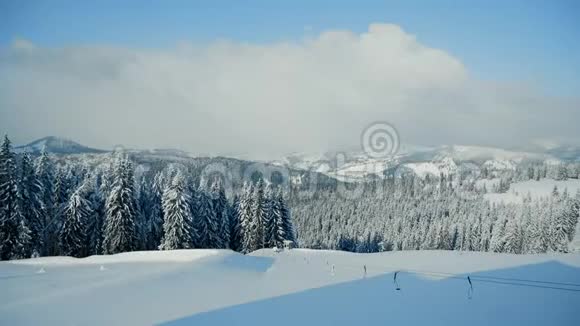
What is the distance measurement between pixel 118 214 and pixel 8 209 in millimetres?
9594

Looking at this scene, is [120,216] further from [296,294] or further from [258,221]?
[296,294]

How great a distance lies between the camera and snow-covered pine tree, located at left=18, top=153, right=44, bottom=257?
127 feet

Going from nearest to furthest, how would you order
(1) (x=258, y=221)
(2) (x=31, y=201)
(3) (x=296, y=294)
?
(3) (x=296, y=294) → (2) (x=31, y=201) → (1) (x=258, y=221)

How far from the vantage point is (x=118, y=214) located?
1585 inches

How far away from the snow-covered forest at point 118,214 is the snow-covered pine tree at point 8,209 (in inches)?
3.1

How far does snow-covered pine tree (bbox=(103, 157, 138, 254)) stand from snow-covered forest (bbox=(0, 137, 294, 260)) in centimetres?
10

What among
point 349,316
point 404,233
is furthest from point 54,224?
point 404,233

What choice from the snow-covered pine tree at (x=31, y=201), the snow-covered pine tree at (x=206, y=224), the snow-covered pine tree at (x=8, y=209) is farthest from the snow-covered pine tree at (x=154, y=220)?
the snow-covered pine tree at (x=8, y=209)

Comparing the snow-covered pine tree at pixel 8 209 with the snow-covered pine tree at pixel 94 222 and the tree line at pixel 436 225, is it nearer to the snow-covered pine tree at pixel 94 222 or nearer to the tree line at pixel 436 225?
the snow-covered pine tree at pixel 94 222

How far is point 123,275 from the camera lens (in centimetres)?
2009

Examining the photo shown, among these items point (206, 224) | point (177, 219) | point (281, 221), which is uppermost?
point (177, 219)

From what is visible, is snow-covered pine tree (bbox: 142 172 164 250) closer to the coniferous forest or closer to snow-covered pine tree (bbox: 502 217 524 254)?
the coniferous forest

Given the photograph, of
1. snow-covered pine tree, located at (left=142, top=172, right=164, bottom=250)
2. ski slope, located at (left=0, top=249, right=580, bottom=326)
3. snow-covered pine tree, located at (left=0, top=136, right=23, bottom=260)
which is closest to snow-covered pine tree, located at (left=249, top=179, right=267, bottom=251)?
snow-covered pine tree, located at (left=142, top=172, right=164, bottom=250)

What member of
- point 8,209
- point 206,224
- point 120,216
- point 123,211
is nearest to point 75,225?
point 120,216
